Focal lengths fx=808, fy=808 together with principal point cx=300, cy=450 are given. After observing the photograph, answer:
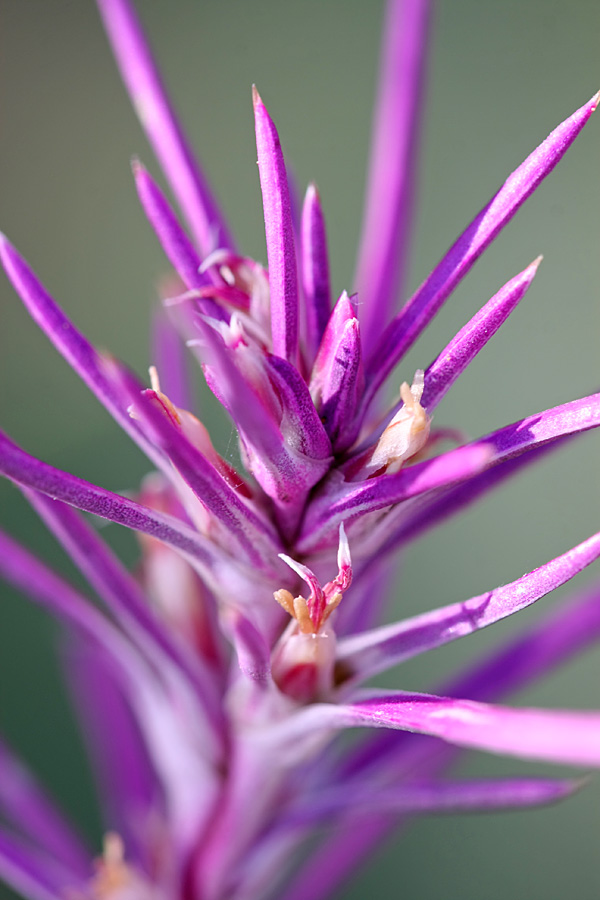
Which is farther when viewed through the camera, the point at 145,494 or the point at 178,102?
the point at 178,102

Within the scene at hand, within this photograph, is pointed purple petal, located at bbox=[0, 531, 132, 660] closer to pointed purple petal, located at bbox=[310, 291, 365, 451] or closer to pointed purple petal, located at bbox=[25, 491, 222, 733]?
pointed purple petal, located at bbox=[25, 491, 222, 733]

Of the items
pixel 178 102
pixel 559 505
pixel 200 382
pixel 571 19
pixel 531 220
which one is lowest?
pixel 559 505

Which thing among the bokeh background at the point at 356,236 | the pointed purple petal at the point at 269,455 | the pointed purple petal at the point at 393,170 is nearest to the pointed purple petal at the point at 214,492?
the pointed purple petal at the point at 269,455

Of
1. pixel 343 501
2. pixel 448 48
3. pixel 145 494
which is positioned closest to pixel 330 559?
pixel 343 501

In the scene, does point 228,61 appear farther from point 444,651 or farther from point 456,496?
point 456,496

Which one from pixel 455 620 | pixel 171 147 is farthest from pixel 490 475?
pixel 171 147

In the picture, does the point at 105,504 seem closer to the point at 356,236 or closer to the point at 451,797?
the point at 451,797
